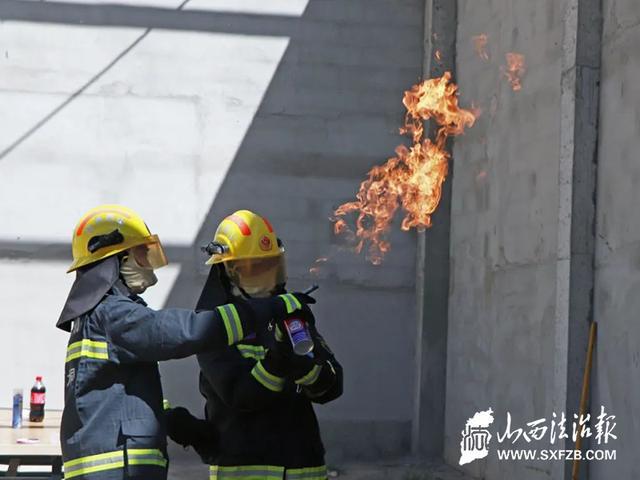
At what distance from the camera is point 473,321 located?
8.71 m

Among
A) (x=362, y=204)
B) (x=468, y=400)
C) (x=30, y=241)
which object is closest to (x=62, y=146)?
(x=30, y=241)

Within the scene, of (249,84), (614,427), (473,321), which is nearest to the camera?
(614,427)

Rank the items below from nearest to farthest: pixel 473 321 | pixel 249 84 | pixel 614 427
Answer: pixel 614 427, pixel 473 321, pixel 249 84

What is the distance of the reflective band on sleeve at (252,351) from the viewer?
4.18 meters

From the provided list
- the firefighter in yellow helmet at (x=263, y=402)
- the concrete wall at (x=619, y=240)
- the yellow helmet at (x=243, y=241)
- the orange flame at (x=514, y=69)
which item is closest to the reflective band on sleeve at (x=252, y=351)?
the firefighter in yellow helmet at (x=263, y=402)

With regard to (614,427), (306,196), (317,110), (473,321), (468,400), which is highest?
(317,110)

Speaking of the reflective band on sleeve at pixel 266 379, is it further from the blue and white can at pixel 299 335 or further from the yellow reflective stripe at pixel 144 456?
the yellow reflective stripe at pixel 144 456

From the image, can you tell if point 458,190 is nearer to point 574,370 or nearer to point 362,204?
point 362,204

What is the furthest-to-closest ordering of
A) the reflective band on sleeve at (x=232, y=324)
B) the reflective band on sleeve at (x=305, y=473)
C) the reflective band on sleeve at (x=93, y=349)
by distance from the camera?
1. the reflective band on sleeve at (x=305, y=473)
2. the reflective band on sleeve at (x=93, y=349)
3. the reflective band on sleeve at (x=232, y=324)

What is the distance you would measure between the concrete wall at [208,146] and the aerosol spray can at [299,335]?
5556 millimetres

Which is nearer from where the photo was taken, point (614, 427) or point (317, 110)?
point (614, 427)

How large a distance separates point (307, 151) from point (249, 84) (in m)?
0.77

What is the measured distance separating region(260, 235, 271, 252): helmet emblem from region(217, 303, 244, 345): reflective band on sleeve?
756 mm

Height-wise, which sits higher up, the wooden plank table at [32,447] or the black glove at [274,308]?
the black glove at [274,308]
